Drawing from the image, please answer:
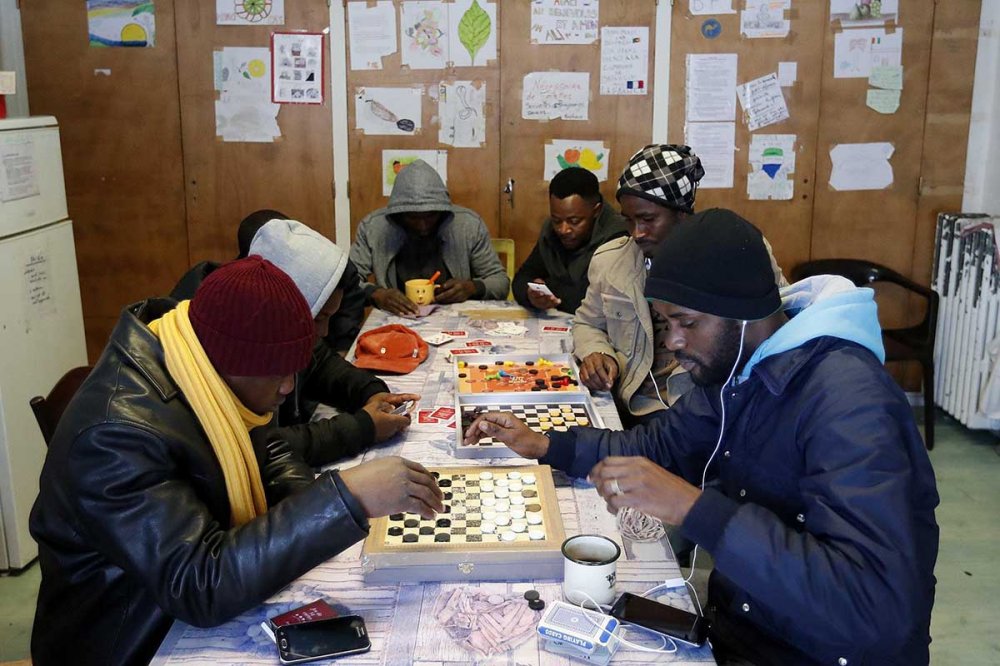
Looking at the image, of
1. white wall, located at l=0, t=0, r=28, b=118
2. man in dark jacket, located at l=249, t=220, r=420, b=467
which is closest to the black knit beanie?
man in dark jacket, located at l=249, t=220, r=420, b=467

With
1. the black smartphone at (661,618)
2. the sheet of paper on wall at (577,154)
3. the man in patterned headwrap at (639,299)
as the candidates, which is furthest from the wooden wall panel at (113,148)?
the black smartphone at (661,618)

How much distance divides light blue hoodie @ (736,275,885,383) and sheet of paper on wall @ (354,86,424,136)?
359cm

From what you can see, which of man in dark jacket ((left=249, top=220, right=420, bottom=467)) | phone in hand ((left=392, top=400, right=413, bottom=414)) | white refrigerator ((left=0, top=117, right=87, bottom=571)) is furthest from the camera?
white refrigerator ((left=0, top=117, right=87, bottom=571))

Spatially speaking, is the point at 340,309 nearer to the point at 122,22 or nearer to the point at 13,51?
the point at 122,22

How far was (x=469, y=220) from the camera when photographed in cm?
442

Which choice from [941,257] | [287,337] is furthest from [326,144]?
[287,337]

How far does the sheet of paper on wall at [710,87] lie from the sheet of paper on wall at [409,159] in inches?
51.9

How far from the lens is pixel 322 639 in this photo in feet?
4.98

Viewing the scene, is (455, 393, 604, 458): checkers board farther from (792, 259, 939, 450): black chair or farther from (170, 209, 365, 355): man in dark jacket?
(792, 259, 939, 450): black chair

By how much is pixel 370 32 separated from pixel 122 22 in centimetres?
132

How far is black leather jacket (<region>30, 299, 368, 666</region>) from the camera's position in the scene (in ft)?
4.97

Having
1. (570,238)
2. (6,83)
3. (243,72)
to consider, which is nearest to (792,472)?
(570,238)

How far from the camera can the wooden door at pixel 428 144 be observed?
498cm

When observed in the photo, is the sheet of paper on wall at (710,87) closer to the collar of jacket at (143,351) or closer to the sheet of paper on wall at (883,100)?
the sheet of paper on wall at (883,100)
